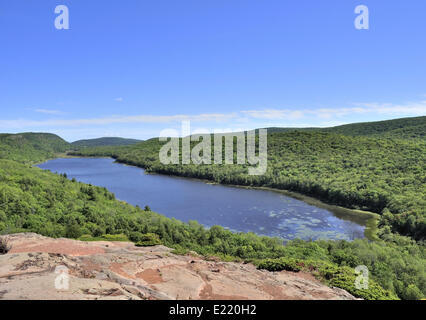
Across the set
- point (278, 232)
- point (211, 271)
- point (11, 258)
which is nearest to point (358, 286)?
point (211, 271)

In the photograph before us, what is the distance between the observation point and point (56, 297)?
32.6ft

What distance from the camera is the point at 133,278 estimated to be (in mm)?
14062

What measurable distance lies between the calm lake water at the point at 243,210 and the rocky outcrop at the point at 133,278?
29.8 meters

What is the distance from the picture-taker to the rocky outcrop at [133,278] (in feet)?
36.0

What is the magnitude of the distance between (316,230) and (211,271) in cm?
3634

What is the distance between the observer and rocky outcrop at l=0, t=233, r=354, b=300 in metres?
11.0

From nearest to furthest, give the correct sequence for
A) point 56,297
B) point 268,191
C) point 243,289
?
point 56,297
point 243,289
point 268,191

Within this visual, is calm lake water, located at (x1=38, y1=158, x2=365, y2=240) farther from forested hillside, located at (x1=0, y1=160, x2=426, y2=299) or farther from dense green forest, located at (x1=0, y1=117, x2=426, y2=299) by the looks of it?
forested hillside, located at (x1=0, y1=160, x2=426, y2=299)

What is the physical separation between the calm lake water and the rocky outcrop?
2982 centimetres

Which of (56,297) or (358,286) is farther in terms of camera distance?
(358,286)

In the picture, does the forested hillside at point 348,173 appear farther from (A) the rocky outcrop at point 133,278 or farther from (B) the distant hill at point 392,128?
(A) the rocky outcrop at point 133,278

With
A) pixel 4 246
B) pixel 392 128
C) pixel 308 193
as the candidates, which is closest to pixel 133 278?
pixel 4 246

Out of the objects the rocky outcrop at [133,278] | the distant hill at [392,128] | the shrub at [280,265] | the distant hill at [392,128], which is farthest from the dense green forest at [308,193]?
the distant hill at [392,128]

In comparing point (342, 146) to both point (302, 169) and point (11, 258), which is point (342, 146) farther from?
point (11, 258)
